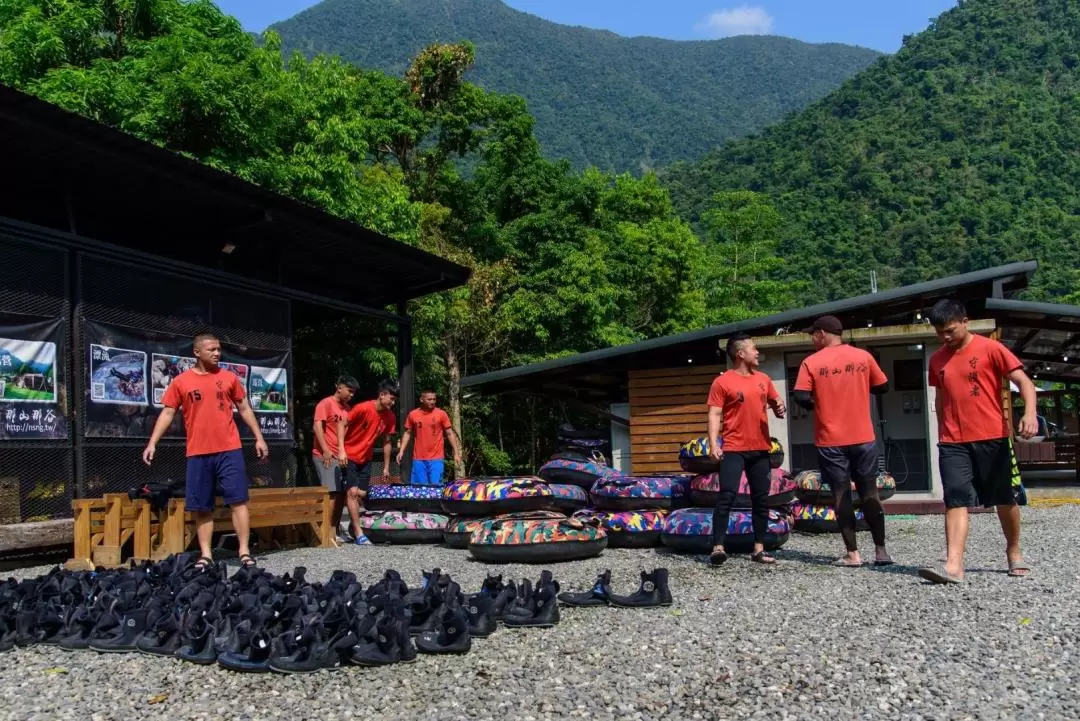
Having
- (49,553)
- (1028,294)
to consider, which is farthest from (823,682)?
(1028,294)

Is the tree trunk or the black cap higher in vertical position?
the tree trunk

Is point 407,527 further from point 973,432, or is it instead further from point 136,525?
point 973,432

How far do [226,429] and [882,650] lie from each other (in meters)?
5.25

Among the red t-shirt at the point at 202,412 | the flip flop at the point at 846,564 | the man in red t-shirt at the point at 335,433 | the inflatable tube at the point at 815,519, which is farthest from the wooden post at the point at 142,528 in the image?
the inflatable tube at the point at 815,519

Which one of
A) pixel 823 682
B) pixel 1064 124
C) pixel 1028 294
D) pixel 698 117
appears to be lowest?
pixel 823 682

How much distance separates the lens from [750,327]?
14383 millimetres

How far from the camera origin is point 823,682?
3.92 m

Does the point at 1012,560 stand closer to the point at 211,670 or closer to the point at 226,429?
the point at 211,670

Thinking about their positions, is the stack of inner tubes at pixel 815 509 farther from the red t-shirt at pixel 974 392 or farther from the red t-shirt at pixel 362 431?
the red t-shirt at pixel 362 431

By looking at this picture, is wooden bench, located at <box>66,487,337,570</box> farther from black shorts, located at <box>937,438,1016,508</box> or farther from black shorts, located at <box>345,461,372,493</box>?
black shorts, located at <box>937,438,1016,508</box>

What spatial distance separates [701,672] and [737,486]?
366 cm

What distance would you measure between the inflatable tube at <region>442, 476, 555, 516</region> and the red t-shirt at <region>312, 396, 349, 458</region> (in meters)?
1.79

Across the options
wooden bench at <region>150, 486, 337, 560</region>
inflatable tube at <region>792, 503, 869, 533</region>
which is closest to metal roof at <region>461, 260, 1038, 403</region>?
inflatable tube at <region>792, 503, 869, 533</region>

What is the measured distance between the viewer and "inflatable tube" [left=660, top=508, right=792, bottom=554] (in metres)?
8.20
